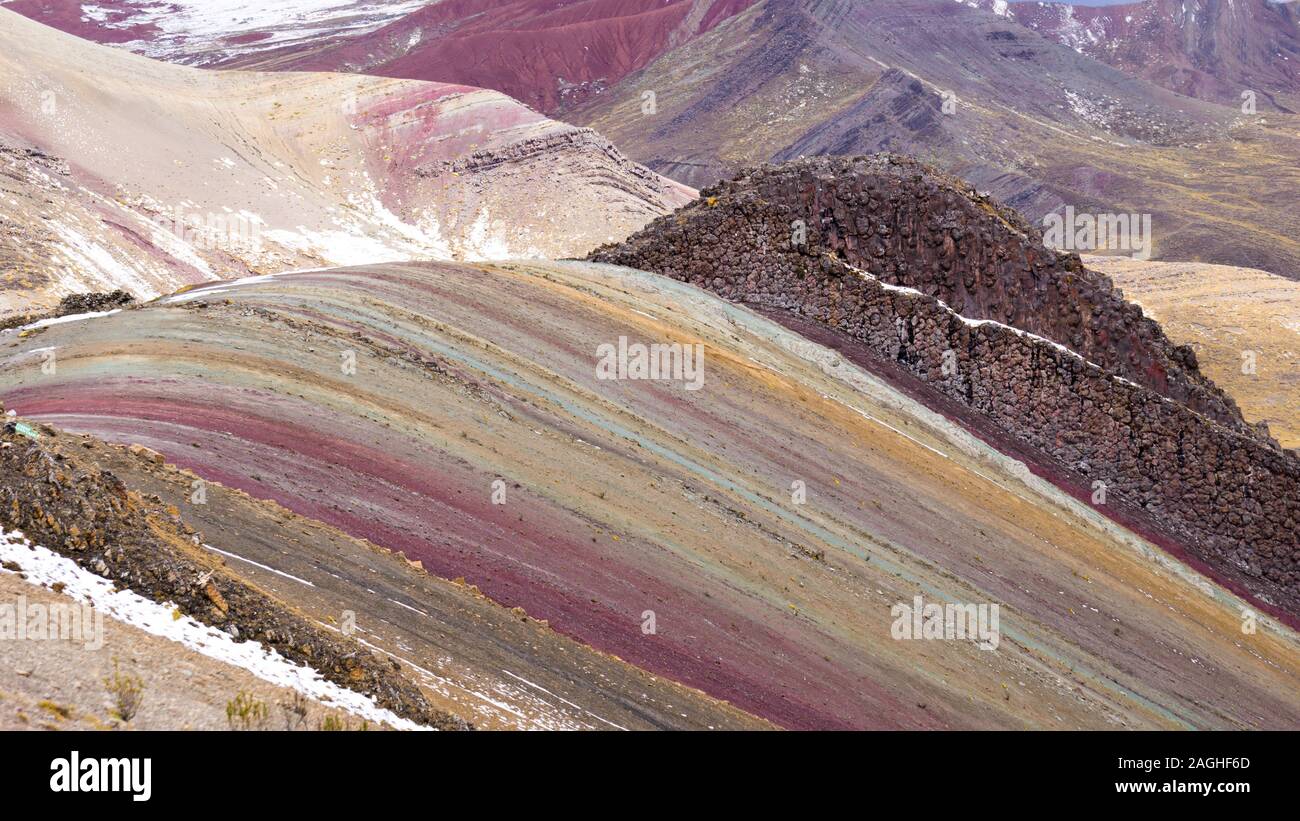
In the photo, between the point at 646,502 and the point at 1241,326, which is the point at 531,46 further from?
the point at 646,502

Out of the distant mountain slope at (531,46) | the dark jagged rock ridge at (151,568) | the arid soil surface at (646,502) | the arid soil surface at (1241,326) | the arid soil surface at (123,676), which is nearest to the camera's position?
the arid soil surface at (123,676)

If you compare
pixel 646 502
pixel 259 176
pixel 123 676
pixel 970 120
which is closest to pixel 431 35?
pixel 970 120

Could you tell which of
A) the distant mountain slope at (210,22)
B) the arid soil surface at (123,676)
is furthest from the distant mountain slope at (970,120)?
the arid soil surface at (123,676)

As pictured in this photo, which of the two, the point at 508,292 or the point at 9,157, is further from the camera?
the point at 9,157

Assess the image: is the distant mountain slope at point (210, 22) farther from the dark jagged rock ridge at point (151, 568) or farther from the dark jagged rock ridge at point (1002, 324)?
the dark jagged rock ridge at point (151, 568)

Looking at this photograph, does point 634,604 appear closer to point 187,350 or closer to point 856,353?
point 187,350

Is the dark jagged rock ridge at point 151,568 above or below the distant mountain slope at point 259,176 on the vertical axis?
below

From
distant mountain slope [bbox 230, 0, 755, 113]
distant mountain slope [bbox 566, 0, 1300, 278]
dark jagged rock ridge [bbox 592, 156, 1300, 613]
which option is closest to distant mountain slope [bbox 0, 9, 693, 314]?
dark jagged rock ridge [bbox 592, 156, 1300, 613]
